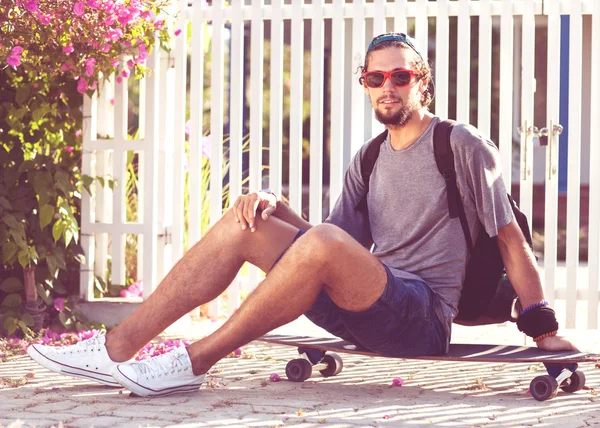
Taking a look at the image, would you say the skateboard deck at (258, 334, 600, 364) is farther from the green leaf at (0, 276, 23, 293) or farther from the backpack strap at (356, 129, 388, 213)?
the green leaf at (0, 276, 23, 293)

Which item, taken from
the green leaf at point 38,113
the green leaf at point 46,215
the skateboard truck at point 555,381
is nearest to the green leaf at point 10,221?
the green leaf at point 46,215

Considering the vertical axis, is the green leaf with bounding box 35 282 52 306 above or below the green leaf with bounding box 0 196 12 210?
below

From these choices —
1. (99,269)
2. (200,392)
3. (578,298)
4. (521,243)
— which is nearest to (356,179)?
(521,243)

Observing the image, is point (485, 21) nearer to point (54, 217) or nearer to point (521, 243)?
point (521, 243)

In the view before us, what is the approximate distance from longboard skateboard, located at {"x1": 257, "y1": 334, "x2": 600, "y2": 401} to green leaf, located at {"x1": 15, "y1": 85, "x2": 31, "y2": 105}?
203cm

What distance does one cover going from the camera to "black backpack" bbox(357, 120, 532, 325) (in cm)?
347

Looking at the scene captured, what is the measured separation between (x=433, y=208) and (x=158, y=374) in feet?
3.74

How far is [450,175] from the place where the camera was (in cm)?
346

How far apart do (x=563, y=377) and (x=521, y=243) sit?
517mm

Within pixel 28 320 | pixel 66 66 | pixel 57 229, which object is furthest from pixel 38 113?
pixel 28 320

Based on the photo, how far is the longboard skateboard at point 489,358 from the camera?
3377 mm

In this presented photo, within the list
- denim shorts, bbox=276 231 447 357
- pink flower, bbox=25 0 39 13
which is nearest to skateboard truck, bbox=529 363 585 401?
denim shorts, bbox=276 231 447 357

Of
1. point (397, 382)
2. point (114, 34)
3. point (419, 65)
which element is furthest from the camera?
point (114, 34)

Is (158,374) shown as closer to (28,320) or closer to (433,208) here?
(433,208)
